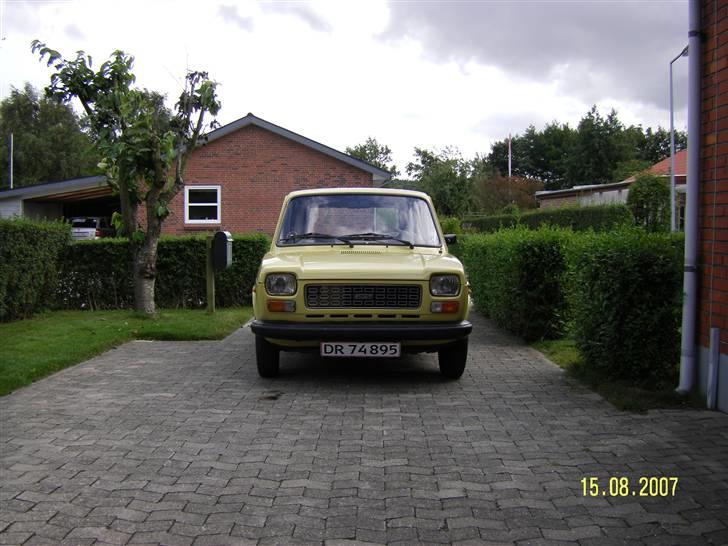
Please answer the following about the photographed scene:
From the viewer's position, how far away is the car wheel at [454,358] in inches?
291

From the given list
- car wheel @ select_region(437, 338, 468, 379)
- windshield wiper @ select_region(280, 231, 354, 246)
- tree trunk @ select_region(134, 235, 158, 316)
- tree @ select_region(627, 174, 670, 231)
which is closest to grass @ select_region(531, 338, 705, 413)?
car wheel @ select_region(437, 338, 468, 379)

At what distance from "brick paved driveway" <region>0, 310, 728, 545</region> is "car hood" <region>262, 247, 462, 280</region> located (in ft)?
3.72

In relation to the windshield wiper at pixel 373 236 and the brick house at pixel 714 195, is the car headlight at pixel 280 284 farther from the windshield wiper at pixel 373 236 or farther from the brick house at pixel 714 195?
the brick house at pixel 714 195

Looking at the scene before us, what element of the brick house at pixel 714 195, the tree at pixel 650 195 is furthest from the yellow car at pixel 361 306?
the tree at pixel 650 195

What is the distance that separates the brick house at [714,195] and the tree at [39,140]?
59.8 meters

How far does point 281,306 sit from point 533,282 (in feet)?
14.1

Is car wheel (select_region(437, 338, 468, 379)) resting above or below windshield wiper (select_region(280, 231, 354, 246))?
below

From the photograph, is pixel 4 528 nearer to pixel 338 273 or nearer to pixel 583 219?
pixel 338 273

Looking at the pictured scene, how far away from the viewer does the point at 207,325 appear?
1145 cm

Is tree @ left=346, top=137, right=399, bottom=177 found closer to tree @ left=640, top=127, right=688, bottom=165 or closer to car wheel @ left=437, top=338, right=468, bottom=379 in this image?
tree @ left=640, top=127, right=688, bottom=165

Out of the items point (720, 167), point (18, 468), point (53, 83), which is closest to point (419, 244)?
point (720, 167)

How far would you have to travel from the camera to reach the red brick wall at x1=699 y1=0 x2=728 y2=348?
5.75 m

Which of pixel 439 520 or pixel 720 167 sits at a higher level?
pixel 720 167

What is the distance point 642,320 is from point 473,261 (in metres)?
7.91
